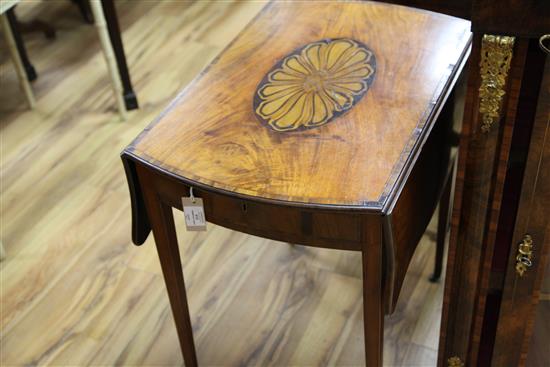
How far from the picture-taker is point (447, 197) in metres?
2.01

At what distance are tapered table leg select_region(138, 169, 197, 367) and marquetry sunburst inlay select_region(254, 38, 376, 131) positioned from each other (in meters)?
0.27

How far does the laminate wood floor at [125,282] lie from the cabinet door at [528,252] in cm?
43

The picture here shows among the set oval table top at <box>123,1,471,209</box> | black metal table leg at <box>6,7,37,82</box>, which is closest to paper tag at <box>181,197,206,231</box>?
oval table top at <box>123,1,471,209</box>

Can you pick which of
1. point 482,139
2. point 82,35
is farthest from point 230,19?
point 482,139

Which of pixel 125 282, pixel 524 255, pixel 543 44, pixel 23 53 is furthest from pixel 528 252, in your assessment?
pixel 23 53

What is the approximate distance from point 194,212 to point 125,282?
78cm

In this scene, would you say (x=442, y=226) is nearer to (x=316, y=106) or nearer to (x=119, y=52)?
(x=316, y=106)

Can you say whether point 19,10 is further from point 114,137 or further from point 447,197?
point 447,197

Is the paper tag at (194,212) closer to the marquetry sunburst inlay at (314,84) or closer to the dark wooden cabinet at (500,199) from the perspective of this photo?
the marquetry sunburst inlay at (314,84)

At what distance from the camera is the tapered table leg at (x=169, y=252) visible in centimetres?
162

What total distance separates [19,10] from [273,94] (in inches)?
89.9

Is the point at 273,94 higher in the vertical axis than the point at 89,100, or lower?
higher

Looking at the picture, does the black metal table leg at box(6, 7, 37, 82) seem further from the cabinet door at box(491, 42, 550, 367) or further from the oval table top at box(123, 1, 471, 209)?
the cabinet door at box(491, 42, 550, 367)

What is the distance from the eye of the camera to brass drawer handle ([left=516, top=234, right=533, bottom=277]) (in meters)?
1.39
